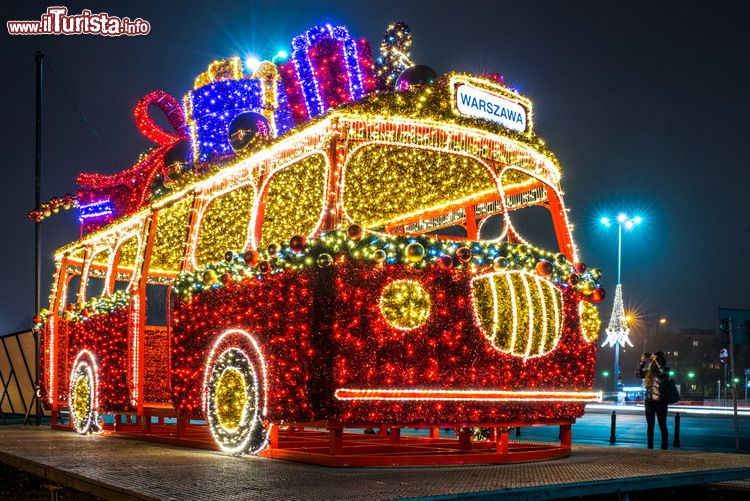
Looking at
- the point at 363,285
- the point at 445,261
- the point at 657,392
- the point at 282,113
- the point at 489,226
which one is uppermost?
the point at 282,113

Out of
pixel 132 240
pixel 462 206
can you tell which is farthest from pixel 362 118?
pixel 132 240

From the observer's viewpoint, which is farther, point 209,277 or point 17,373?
point 17,373

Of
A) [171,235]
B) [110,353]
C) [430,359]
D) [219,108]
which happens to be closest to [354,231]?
[430,359]

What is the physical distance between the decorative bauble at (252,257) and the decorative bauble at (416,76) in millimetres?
2238

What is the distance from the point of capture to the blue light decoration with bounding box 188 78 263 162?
383 inches

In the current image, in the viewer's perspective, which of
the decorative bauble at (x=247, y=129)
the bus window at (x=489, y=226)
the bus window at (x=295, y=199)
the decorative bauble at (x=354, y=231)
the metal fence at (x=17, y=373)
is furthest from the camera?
the metal fence at (x=17, y=373)

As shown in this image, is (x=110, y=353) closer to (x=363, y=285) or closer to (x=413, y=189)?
(x=413, y=189)

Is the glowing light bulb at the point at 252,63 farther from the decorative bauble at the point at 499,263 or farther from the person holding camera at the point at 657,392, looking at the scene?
the person holding camera at the point at 657,392

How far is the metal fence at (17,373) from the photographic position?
64.5 ft

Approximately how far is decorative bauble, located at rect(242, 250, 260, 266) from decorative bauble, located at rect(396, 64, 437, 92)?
7.34 ft

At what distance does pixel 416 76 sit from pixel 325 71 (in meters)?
0.94

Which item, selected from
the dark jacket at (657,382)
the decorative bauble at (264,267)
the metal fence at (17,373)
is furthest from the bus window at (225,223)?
the metal fence at (17,373)

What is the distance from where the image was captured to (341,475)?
6.68 m

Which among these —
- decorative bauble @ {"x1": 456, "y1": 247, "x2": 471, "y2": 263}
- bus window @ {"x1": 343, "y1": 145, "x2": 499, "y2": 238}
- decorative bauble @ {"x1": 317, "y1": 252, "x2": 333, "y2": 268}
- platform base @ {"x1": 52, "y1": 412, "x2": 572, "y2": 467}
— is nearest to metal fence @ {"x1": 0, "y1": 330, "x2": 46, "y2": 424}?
platform base @ {"x1": 52, "y1": 412, "x2": 572, "y2": 467}
